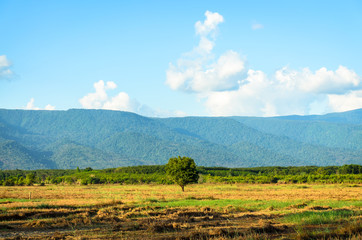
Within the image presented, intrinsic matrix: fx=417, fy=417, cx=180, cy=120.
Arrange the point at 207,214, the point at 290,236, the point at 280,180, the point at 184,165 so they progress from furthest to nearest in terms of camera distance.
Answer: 1. the point at 280,180
2. the point at 184,165
3. the point at 207,214
4. the point at 290,236

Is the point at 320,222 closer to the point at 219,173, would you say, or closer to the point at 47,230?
→ the point at 47,230

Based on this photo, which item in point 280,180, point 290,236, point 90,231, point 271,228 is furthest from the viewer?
point 280,180

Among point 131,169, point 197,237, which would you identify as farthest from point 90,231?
point 131,169

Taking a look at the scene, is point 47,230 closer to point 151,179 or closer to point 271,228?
point 271,228

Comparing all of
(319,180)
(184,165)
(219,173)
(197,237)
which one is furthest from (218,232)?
(219,173)

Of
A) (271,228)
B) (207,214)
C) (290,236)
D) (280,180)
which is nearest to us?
(290,236)

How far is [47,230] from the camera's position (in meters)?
22.1

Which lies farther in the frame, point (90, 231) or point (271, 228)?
point (90, 231)

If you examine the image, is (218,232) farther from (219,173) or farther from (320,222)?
(219,173)

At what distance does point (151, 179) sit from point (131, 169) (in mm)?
57753

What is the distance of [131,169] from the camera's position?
17838cm

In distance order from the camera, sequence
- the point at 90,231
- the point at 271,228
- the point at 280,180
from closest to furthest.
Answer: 1. the point at 271,228
2. the point at 90,231
3. the point at 280,180

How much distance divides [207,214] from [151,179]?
3728 inches

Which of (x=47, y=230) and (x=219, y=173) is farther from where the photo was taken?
(x=219, y=173)
